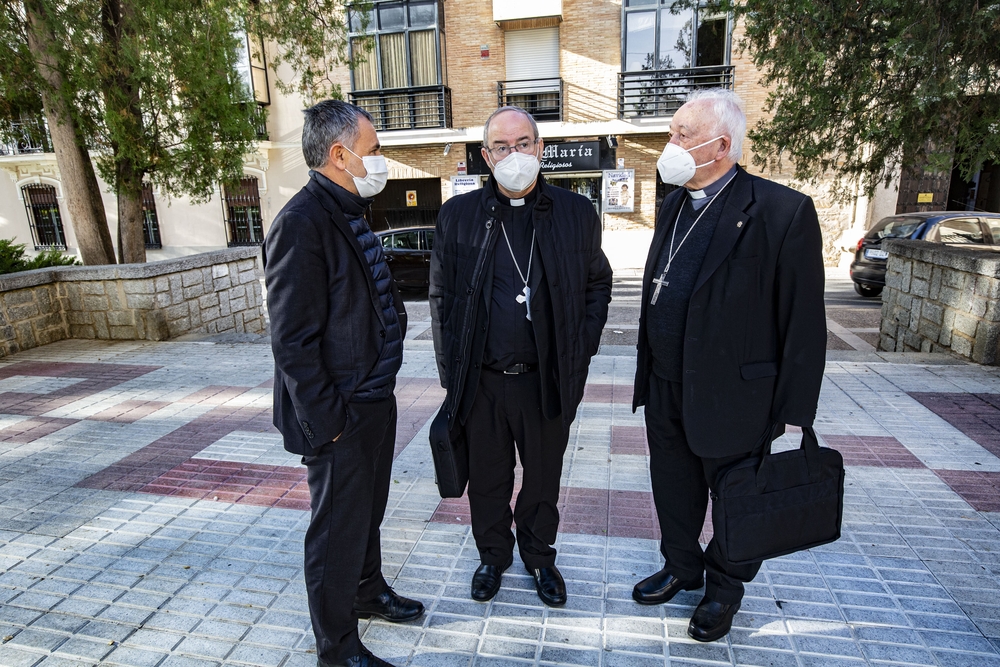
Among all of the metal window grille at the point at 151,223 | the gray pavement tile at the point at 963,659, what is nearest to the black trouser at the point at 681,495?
the gray pavement tile at the point at 963,659

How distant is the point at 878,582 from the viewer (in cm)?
272

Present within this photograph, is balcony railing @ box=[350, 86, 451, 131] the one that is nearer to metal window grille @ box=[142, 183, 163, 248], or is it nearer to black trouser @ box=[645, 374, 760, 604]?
metal window grille @ box=[142, 183, 163, 248]

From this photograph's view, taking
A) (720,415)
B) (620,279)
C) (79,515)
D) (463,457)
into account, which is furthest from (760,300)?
(620,279)

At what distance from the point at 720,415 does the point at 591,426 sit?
7.88ft

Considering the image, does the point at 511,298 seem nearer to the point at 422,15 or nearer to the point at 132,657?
the point at 132,657

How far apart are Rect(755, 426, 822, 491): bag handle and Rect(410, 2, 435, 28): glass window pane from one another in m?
18.2

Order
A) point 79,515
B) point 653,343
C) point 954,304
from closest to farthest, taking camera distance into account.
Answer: point 653,343, point 79,515, point 954,304

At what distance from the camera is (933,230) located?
9844 millimetres

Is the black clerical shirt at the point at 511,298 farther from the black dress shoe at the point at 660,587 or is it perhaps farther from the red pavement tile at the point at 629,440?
the red pavement tile at the point at 629,440

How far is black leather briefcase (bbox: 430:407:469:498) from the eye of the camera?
259 cm

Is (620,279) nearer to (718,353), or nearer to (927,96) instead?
(927,96)

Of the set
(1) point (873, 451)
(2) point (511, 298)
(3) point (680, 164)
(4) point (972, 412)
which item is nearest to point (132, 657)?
(2) point (511, 298)

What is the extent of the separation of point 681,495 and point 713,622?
19.4 inches

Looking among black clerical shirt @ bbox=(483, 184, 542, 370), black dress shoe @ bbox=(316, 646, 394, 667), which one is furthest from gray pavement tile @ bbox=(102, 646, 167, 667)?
black clerical shirt @ bbox=(483, 184, 542, 370)
